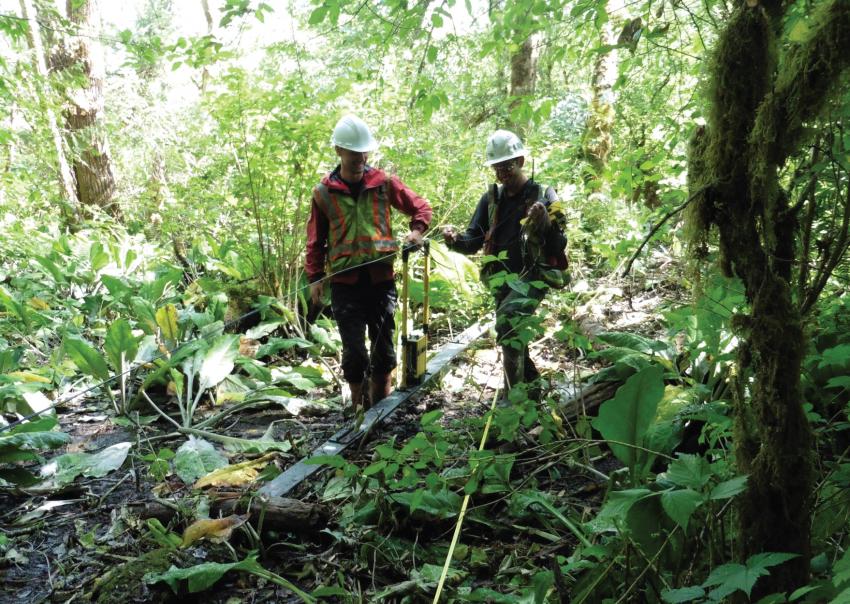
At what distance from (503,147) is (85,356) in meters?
3.13

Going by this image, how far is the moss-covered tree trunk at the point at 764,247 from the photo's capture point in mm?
1479

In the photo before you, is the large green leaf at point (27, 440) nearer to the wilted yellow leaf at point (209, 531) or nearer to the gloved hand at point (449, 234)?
the wilted yellow leaf at point (209, 531)

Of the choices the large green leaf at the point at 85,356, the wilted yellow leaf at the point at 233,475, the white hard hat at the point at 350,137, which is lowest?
the wilted yellow leaf at the point at 233,475

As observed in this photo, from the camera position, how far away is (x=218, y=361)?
469 cm

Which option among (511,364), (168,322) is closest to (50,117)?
(168,322)

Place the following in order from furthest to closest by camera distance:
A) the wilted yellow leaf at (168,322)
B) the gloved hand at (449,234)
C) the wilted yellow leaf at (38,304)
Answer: the wilted yellow leaf at (38,304) → the wilted yellow leaf at (168,322) → the gloved hand at (449,234)

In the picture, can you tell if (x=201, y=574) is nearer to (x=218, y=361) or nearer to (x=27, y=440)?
(x=27, y=440)

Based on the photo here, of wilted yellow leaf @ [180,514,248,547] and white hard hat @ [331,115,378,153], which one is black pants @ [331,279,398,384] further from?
wilted yellow leaf @ [180,514,248,547]

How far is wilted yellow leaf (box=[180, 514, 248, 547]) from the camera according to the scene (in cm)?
266

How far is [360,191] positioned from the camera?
437 centimetres

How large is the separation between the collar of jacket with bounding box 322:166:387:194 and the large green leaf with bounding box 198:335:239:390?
1404mm

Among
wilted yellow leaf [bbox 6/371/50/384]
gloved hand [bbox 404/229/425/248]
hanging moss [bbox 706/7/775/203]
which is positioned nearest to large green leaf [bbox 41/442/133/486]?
wilted yellow leaf [bbox 6/371/50/384]

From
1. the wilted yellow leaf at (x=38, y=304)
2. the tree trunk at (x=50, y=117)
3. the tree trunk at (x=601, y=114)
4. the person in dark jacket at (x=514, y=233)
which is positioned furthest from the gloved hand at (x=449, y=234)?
the tree trunk at (x=601, y=114)

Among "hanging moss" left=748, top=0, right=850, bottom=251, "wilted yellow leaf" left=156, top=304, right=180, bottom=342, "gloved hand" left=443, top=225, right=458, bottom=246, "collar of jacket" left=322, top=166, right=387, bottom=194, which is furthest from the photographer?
"wilted yellow leaf" left=156, top=304, right=180, bottom=342
